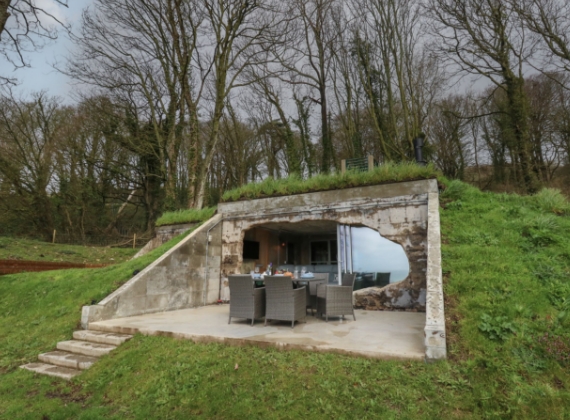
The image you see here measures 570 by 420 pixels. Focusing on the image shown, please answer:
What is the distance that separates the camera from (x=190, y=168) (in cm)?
1213

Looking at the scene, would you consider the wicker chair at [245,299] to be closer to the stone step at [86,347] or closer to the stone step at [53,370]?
the stone step at [86,347]

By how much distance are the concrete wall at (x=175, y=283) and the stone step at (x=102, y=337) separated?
36 cm

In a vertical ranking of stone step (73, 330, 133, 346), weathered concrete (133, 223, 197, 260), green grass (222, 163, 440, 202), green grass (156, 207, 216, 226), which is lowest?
stone step (73, 330, 133, 346)

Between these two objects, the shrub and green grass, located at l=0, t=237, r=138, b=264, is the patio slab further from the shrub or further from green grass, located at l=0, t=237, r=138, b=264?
green grass, located at l=0, t=237, r=138, b=264

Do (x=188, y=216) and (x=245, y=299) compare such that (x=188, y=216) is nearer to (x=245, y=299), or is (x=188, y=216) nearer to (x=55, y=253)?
(x=245, y=299)

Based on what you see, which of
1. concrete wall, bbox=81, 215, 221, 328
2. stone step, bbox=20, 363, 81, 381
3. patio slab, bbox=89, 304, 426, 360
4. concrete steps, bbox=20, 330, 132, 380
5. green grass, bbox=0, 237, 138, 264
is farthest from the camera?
green grass, bbox=0, 237, 138, 264

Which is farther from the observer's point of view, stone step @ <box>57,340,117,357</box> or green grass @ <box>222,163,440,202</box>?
green grass @ <box>222,163,440,202</box>

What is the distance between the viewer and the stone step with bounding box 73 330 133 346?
4695 mm

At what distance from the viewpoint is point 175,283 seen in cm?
755

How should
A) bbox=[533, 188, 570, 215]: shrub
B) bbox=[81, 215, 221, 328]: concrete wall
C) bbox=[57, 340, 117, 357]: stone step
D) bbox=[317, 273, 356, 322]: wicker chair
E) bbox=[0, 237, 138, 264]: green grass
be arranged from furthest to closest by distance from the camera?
1. bbox=[0, 237, 138, 264]: green grass
2. bbox=[533, 188, 570, 215]: shrub
3. bbox=[81, 215, 221, 328]: concrete wall
4. bbox=[317, 273, 356, 322]: wicker chair
5. bbox=[57, 340, 117, 357]: stone step

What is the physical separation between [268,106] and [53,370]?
17.7m

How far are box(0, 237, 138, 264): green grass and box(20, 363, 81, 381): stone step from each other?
29.2ft

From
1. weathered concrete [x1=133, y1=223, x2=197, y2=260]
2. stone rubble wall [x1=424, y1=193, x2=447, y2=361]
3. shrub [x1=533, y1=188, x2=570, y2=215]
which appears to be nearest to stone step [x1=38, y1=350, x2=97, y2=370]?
stone rubble wall [x1=424, y1=193, x2=447, y2=361]

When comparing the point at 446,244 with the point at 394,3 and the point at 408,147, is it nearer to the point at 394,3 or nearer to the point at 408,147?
the point at 408,147
